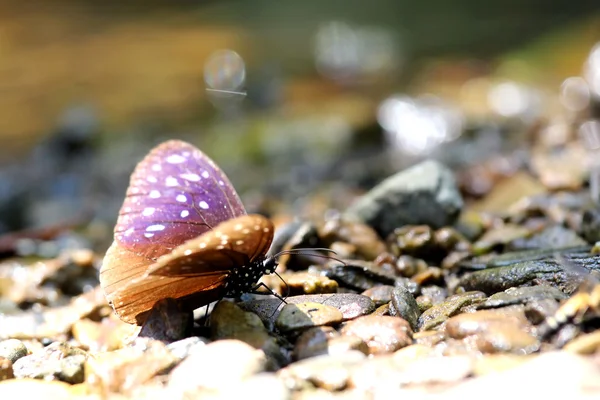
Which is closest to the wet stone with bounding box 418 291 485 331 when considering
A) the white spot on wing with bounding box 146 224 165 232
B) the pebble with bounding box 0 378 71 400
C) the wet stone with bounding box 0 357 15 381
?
the white spot on wing with bounding box 146 224 165 232

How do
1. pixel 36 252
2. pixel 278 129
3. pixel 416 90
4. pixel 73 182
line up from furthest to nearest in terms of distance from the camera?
pixel 416 90 < pixel 278 129 < pixel 73 182 < pixel 36 252

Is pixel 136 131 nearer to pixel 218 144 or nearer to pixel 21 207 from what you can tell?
pixel 218 144

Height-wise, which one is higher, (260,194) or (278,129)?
(278,129)

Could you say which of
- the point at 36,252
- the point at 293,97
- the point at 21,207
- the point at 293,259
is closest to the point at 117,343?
the point at 293,259

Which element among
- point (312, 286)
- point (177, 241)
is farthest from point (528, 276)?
point (177, 241)

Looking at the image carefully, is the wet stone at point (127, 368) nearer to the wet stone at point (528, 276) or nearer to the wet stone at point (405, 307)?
the wet stone at point (405, 307)

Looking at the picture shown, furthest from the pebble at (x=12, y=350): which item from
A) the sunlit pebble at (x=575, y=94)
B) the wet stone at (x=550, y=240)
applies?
the sunlit pebble at (x=575, y=94)

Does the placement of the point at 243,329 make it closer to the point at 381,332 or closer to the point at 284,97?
the point at 381,332
